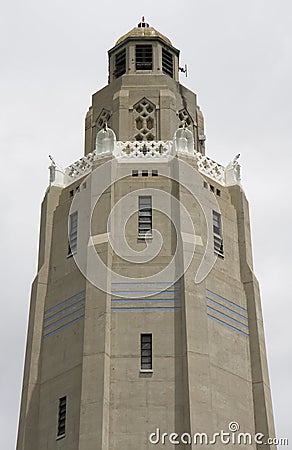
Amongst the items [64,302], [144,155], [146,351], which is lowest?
[146,351]

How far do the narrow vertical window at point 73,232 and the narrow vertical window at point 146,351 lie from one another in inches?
230

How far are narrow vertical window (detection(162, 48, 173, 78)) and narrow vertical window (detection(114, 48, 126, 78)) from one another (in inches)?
84.7

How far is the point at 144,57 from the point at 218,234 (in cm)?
1334

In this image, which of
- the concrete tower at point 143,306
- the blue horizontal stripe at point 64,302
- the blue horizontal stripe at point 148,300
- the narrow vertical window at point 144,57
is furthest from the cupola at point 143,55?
the blue horizontal stripe at point 148,300

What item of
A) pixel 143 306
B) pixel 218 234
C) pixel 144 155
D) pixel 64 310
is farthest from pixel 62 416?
pixel 144 155

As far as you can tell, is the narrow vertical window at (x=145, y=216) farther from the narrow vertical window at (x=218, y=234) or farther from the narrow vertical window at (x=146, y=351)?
the narrow vertical window at (x=146, y=351)

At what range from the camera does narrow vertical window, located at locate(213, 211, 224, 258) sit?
41.9 meters

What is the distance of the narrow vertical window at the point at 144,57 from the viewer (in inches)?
2008

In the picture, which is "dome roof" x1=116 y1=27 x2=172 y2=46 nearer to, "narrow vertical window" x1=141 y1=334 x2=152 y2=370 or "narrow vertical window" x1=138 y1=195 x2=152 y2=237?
"narrow vertical window" x1=138 y1=195 x2=152 y2=237

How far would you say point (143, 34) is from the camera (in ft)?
171

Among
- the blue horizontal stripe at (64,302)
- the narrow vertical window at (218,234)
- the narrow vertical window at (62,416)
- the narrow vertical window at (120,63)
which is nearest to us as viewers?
the narrow vertical window at (62,416)

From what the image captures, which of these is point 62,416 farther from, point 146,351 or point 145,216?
point 145,216

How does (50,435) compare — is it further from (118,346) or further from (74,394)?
(118,346)

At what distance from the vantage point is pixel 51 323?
40.8 metres
